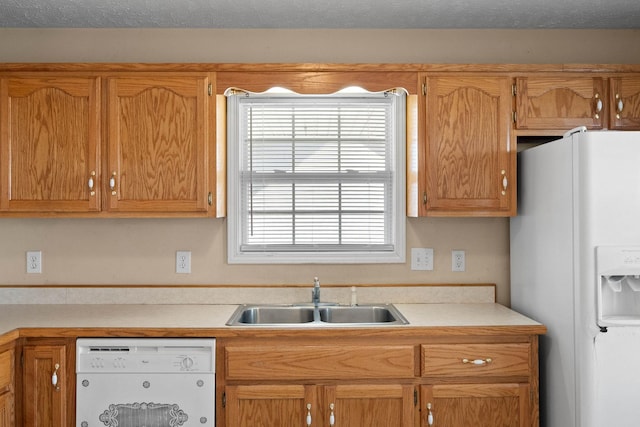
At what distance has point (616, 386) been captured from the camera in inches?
82.5

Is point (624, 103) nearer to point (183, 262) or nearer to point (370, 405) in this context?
point (370, 405)

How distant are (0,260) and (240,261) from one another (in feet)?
4.34

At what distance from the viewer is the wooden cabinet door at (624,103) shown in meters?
2.64

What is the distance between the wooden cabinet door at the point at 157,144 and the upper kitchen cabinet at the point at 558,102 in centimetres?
158

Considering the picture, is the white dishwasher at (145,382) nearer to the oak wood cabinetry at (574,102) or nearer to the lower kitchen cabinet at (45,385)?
the lower kitchen cabinet at (45,385)

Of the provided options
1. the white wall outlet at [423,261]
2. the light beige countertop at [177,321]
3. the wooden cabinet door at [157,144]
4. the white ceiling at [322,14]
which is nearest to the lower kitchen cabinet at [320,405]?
the light beige countertop at [177,321]

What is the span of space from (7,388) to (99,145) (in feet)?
3.79

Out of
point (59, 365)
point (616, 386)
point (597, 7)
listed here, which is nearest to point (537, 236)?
point (616, 386)

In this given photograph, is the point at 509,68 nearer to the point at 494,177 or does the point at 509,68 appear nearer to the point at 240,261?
the point at 494,177

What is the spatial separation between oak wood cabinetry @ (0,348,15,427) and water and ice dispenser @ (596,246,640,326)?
7.88 feet

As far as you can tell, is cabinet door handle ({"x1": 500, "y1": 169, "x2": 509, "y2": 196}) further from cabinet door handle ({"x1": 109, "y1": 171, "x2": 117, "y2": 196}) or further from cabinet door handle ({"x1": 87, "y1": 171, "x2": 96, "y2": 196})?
cabinet door handle ({"x1": 87, "y1": 171, "x2": 96, "y2": 196})

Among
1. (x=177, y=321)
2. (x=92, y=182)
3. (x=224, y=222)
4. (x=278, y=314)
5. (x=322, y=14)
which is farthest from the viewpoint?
(x=224, y=222)

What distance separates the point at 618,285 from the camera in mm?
2113

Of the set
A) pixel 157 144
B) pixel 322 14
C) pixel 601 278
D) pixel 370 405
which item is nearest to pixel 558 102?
pixel 601 278
